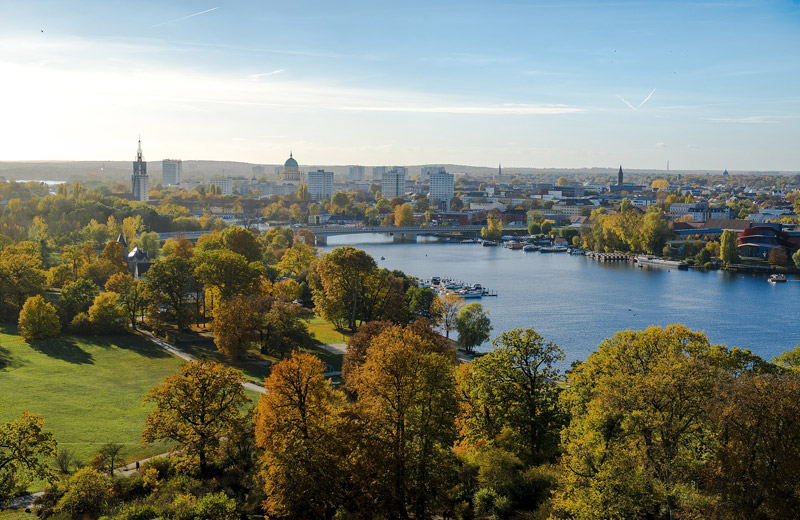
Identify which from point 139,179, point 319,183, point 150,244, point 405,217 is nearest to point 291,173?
point 319,183

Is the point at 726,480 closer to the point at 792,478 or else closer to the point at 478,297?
the point at 792,478

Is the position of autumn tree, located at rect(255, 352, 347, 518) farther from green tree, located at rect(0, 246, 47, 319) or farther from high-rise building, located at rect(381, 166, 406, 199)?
high-rise building, located at rect(381, 166, 406, 199)

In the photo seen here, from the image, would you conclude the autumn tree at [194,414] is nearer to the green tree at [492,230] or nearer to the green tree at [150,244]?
the green tree at [150,244]

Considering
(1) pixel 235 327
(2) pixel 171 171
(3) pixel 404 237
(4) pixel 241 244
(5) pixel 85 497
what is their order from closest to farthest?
1. (5) pixel 85 497
2. (1) pixel 235 327
3. (4) pixel 241 244
4. (3) pixel 404 237
5. (2) pixel 171 171

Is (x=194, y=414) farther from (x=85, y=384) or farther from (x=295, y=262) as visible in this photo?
(x=295, y=262)

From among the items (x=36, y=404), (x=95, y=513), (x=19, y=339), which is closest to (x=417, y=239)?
(x=19, y=339)

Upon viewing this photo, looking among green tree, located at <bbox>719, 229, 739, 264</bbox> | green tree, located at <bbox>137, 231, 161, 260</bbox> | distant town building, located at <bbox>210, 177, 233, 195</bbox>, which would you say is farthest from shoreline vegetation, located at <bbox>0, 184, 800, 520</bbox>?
distant town building, located at <bbox>210, 177, 233, 195</bbox>
